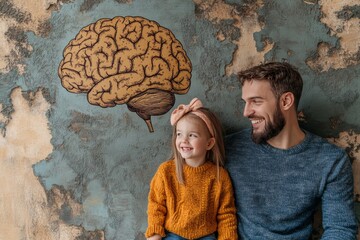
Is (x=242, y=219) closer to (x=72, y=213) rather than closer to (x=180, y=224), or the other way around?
(x=180, y=224)

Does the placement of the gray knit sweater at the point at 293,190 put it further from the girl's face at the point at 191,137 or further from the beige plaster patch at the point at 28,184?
the beige plaster patch at the point at 28,184

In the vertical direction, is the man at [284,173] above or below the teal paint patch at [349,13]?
below

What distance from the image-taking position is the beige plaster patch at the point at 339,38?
2.03 m

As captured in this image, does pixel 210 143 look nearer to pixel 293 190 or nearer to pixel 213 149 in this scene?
A: pixel 213 149

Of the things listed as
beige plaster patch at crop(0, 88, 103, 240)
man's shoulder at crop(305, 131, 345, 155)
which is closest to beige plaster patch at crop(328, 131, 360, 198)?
man's shoulder at crop(305, 131, 345, 155)

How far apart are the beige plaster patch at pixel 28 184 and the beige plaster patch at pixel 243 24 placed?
103 centimetres

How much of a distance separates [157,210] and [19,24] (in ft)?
4.10

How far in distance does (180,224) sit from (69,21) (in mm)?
1225

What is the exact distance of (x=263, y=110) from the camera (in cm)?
188

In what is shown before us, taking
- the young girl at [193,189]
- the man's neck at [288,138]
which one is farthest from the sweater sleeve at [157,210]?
the man's neck at [288,138]

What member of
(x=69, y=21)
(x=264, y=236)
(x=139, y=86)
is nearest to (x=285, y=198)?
(x=264, y=236)

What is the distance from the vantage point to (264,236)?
6.23 feet

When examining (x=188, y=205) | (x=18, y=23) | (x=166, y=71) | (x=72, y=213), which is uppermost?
(x=18, y=23)

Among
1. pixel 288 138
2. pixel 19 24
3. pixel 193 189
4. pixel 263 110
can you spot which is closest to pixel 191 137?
pixel 193 189
